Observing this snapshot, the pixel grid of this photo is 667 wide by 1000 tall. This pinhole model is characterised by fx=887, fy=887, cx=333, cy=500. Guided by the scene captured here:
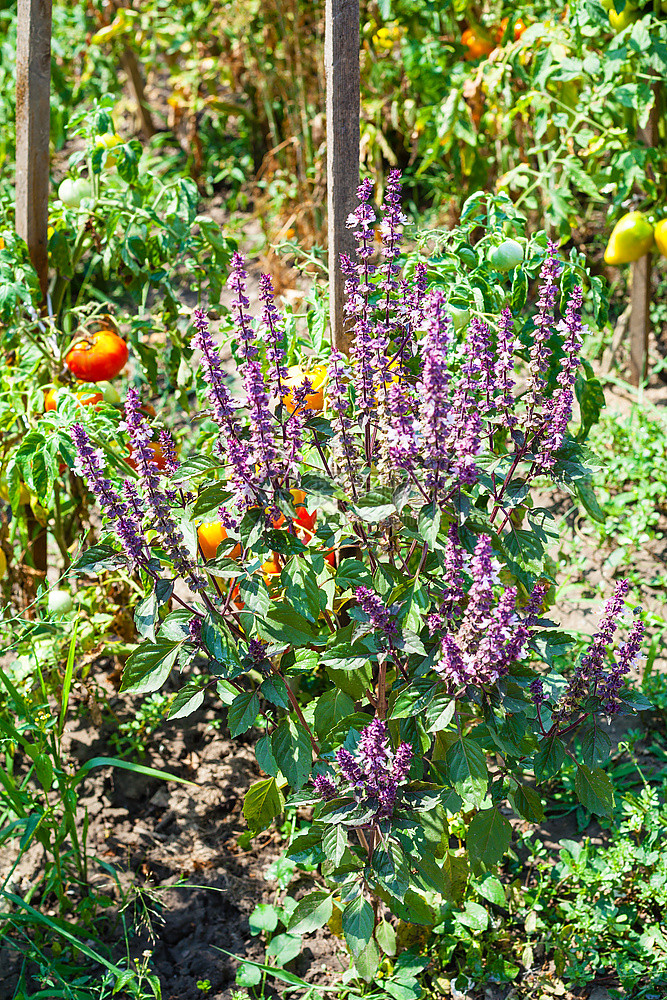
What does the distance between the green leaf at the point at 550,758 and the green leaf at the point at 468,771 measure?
7.3 inches

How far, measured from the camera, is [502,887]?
1764mm

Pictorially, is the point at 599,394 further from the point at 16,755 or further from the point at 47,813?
the point at 16,755

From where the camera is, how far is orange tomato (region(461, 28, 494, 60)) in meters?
3.43

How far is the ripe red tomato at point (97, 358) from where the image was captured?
214 cm

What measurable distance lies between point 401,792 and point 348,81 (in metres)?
1.29

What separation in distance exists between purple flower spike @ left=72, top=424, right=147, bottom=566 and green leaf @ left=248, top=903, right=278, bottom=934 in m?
0.89

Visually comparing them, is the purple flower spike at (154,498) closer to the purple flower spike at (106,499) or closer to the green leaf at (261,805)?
the purple flower spike at (106,499)

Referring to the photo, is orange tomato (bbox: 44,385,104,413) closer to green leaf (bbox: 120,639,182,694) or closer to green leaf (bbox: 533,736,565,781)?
green leaf (bbox: 120,639,182,694)

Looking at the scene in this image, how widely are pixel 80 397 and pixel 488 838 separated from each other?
125 centimetres

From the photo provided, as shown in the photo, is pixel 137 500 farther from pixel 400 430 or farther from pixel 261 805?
pixel 261 805

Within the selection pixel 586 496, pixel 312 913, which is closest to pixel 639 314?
pixel 586 496

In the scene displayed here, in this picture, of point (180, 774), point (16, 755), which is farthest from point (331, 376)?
point (16, 755)

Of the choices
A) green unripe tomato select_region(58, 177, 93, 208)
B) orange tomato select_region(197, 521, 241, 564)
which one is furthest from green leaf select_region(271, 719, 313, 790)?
green unripe tomato select_region(58, 177, 93, 208)

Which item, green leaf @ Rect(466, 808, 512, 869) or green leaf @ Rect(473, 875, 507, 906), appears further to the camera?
green leaf @ Rect(473, 875, 507, 906)
